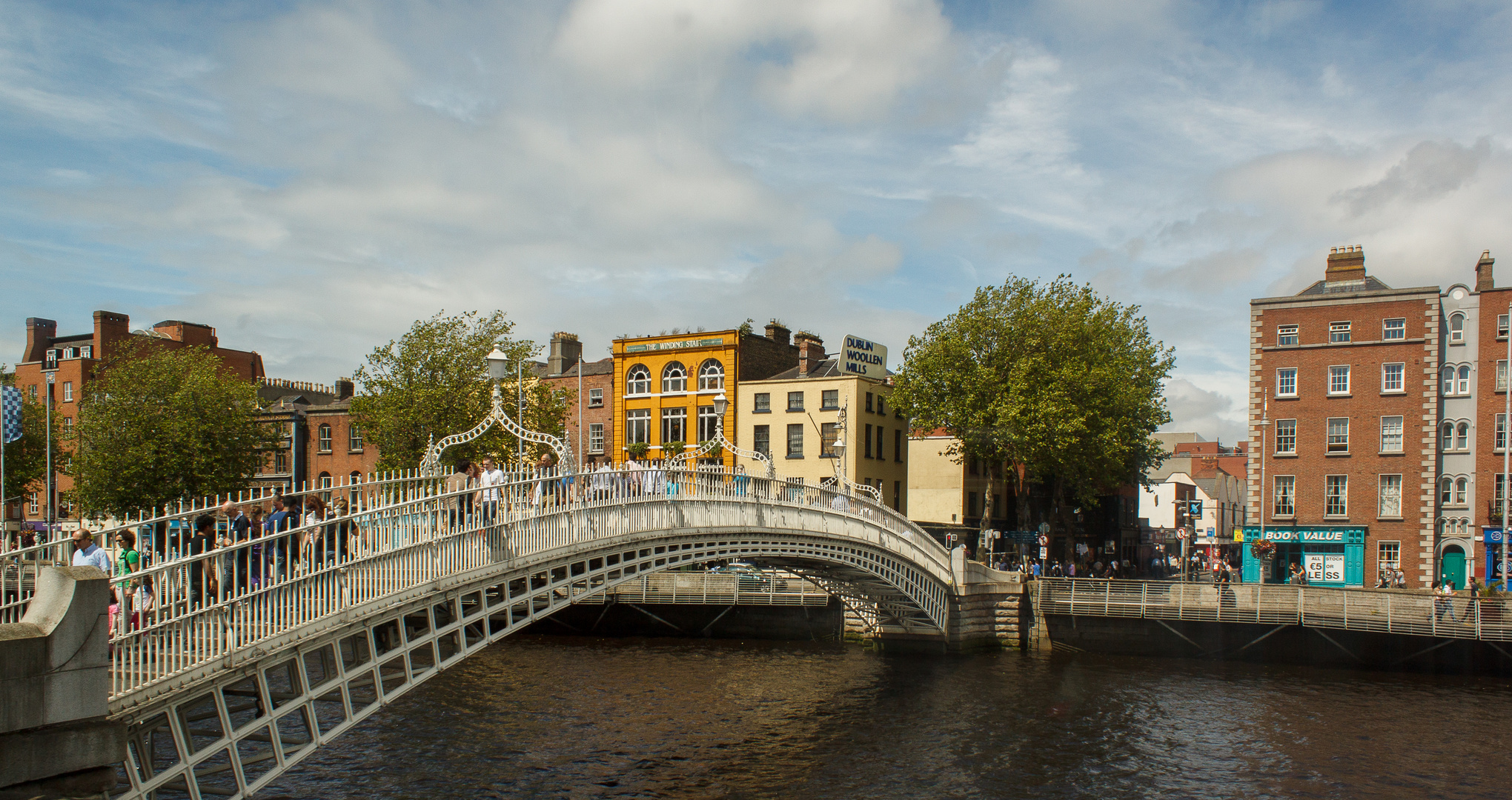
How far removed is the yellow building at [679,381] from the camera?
55188mm

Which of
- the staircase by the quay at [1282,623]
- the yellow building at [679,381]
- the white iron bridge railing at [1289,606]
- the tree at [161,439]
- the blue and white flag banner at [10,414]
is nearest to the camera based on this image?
the white iron bridge railing at [1289,606]

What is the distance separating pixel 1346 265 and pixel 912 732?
112 ft

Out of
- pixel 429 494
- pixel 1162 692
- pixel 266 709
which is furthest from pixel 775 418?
pixel 266 709

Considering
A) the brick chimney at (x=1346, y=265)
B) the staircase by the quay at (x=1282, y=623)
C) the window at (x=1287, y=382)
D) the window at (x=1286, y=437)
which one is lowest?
the staircase by the quay at (x=1282, y=623)

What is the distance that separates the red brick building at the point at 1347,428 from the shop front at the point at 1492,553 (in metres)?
1.74

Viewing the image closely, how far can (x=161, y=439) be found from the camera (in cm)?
5066

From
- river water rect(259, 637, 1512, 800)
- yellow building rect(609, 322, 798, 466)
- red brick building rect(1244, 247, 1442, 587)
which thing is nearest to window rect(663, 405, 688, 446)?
yellow building rect(609, 322, 798, 466)

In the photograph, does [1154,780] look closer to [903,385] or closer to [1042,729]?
[1042,729]

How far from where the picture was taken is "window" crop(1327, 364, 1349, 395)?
45.9 m

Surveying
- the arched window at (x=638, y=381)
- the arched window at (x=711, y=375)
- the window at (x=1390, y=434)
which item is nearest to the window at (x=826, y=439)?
the arched window at (x=711, y=375)

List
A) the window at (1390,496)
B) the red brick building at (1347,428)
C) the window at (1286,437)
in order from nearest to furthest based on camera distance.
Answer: the red brick building at (1347,428) < the window at (1390,496) < the window at (1286,437)

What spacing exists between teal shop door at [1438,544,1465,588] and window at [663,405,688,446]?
33270mm

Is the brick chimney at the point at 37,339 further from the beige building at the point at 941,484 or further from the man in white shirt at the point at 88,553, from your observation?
the man in white shirt at the point at 88,553

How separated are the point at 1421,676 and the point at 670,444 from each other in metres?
31.9
